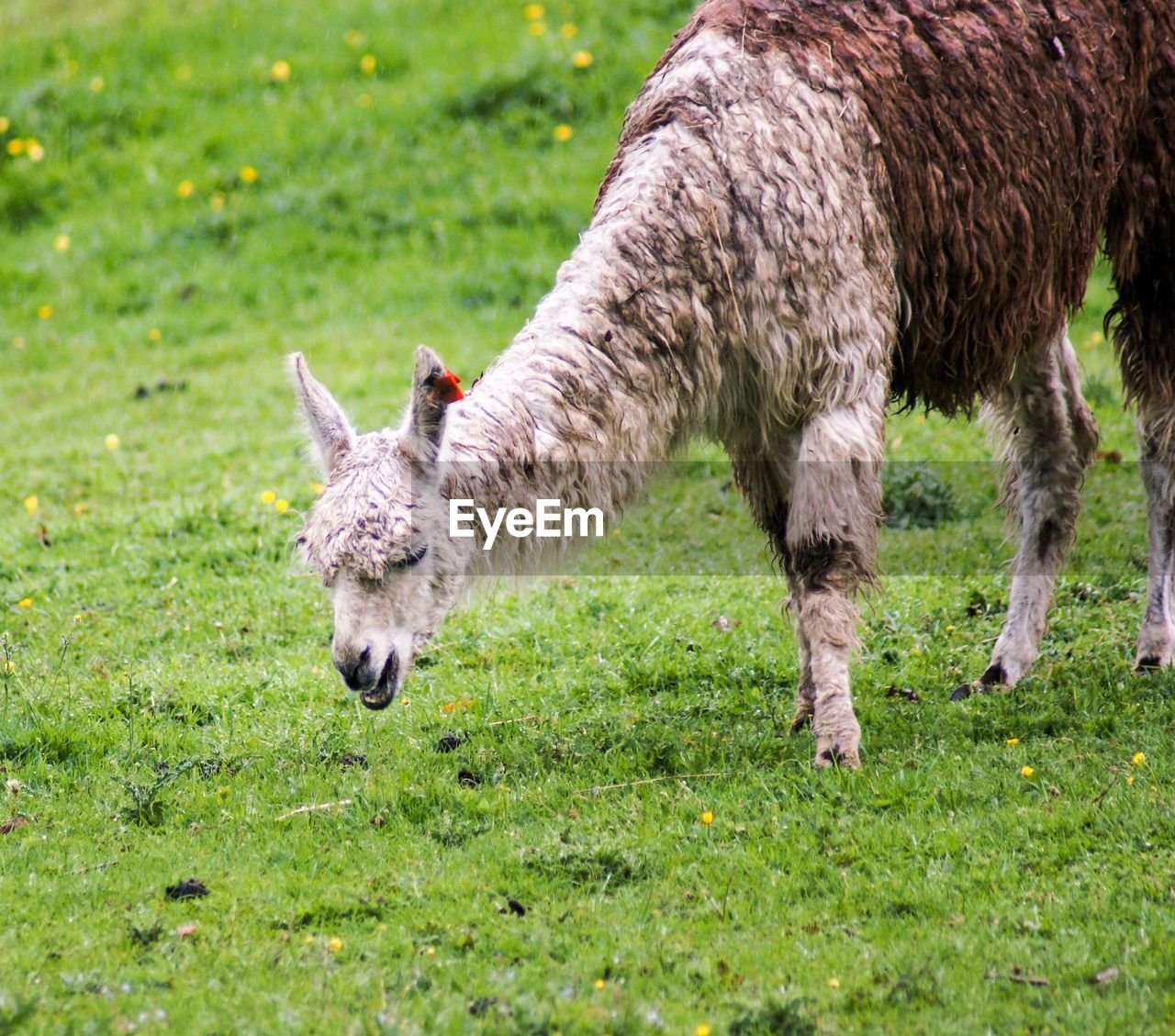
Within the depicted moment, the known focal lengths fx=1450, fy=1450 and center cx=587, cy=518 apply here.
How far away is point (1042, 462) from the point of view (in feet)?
19.8

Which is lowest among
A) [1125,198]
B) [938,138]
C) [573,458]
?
[573,458]

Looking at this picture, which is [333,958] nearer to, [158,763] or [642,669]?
[158,763]

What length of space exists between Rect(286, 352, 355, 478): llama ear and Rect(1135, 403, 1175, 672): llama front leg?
3.25m

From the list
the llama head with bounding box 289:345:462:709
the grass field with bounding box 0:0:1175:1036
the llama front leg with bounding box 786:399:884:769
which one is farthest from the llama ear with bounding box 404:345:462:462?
the llama front leg with bounding box 786:399:884:769

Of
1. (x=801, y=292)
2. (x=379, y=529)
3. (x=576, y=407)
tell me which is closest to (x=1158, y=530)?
(x=801, y=292)

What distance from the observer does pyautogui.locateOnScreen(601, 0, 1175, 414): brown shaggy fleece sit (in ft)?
16.6

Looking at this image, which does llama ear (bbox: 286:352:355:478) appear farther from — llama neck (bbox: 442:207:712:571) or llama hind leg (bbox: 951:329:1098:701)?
llama hind leg (bbox: 951:329:1098:701)

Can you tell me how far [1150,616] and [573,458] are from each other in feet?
8.58

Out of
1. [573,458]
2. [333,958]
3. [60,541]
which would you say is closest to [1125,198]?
[573,458]

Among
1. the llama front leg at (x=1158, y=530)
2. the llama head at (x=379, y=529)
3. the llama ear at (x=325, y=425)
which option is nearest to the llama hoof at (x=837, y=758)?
the llama head at (x=379, y=529)

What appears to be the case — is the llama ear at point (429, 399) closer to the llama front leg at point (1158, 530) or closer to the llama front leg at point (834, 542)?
the llama front leg at point (834, 542)

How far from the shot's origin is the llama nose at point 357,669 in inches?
171

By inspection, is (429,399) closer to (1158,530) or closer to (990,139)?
(990,139)

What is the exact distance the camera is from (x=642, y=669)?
5898 millimetres
